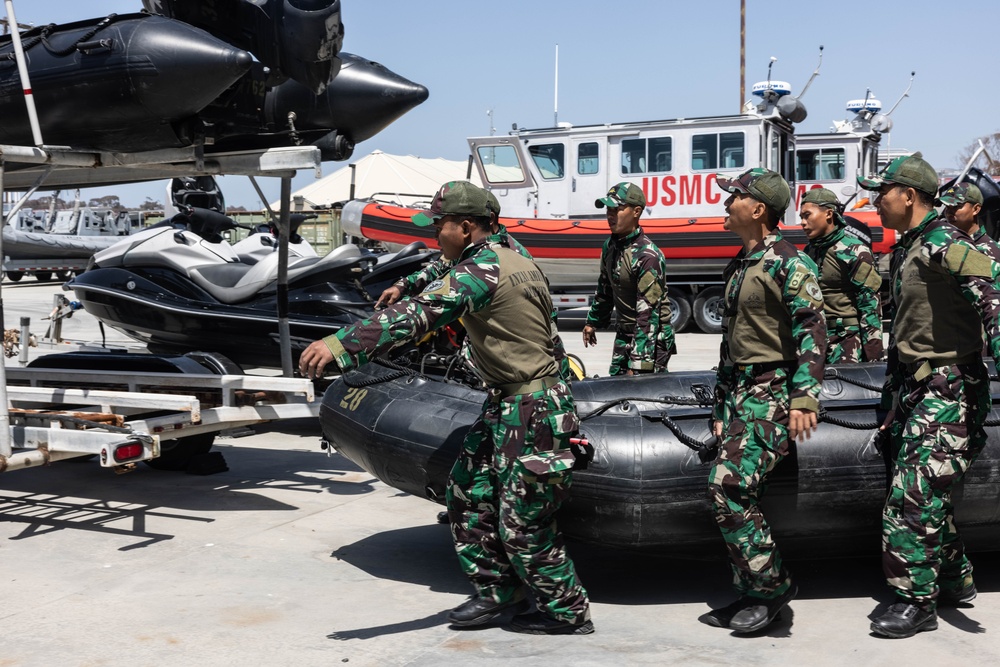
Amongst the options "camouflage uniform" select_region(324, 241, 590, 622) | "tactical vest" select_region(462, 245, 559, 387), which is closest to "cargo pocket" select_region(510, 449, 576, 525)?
"camouflage uniform" select_region(324, 241, 590, 622)

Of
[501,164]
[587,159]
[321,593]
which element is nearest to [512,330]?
[321,593]

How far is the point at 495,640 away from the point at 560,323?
14.1m

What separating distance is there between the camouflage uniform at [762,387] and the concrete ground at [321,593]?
36 centimetres

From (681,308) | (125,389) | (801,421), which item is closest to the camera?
(801,421)

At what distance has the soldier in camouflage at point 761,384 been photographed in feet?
12.8

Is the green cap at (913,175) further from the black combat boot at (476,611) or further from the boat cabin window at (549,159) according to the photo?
the boat cabin window at (549,159)

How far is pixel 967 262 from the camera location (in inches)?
152

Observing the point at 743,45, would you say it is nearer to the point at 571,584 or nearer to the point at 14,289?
the point at 14,289

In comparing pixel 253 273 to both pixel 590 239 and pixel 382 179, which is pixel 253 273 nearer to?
pixel 590 239

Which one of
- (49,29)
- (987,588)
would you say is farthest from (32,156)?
(987,588)

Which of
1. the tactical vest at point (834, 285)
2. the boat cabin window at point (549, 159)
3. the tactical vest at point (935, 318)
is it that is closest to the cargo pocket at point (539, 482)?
the tactical vest at point (935, 318)

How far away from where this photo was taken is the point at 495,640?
13.1ft

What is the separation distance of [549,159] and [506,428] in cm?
1324

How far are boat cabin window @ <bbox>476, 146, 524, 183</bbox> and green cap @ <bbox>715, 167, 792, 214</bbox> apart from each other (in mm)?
12799
